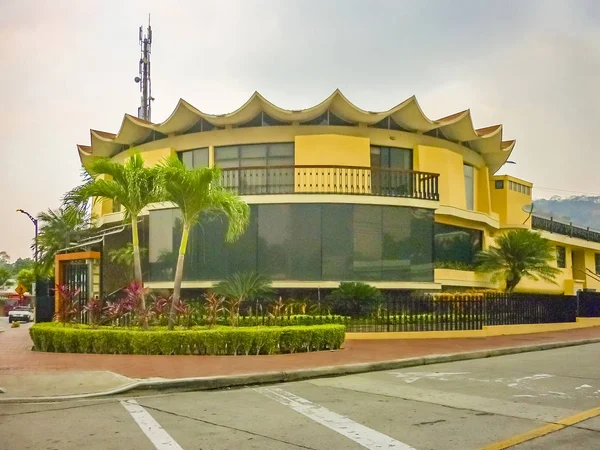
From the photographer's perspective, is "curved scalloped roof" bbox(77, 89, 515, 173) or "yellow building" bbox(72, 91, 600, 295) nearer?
"yellow building" bbox(72, 91, 600, 295)

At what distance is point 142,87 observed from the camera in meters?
49.0

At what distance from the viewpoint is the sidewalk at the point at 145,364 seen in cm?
999

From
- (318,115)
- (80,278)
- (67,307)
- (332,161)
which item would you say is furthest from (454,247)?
(67,307)

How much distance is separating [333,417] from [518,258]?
20.1m

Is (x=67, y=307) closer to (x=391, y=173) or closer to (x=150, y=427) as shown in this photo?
(x=150, y=427)

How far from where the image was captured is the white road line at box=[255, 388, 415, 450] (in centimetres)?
621

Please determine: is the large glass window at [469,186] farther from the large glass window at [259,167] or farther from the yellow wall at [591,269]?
the yellow wall at [591,269]

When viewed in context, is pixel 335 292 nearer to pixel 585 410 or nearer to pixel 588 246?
pixel 585 410

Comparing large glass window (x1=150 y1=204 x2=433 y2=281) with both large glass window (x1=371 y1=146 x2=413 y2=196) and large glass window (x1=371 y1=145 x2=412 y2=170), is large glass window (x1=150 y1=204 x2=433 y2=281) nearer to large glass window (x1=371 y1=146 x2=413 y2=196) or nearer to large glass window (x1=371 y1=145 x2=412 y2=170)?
large glass window (x1=371 y1=146 x2=413 y2=196)

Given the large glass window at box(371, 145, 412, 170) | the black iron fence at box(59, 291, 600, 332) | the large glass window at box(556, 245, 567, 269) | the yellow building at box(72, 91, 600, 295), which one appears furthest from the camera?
the large glass window at box(556, 245, 567, 269)

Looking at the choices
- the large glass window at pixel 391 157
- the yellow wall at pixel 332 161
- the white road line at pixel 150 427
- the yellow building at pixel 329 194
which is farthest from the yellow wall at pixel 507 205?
the white road line at pixel 150 427

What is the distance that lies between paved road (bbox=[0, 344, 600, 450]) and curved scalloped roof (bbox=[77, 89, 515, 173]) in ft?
48.6

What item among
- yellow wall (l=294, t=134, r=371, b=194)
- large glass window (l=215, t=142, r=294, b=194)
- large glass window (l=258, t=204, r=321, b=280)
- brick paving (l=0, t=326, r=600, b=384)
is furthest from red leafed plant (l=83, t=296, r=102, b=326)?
yellow wall (l=294, t=134, r=371, b=194)

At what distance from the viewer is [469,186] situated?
98.9 ft
